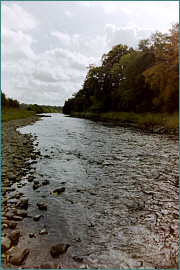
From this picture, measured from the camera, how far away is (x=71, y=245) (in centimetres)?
416

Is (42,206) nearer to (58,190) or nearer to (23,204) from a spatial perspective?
(23,204)

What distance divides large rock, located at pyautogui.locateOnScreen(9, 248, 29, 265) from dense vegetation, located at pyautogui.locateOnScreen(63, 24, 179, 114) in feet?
113

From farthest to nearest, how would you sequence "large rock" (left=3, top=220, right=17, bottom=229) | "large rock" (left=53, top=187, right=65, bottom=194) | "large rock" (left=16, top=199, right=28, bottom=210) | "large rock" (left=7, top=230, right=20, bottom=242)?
1. "large rock" (left=53, top=187, right=65, bottom=194)
2. "large rock" (left=16, top=199, right=28, bottom=210)
3. "large rock" (left=3, top=220, right=17, bottom=229)
4. "large rock" (left=7, top=230, right=20, bottom=242)

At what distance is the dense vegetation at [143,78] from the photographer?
33.5 metres

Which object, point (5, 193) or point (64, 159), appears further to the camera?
point (64, 159)

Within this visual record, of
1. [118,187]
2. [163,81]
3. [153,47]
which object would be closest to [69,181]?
[118,187]

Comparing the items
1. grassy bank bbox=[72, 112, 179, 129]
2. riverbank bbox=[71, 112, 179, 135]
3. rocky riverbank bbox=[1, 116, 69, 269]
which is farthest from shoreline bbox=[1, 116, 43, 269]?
grassy bank bbox=[72, 112, 179, 129]

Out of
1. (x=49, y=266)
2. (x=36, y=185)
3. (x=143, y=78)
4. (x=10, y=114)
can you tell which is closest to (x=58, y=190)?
(x=36, y=185)

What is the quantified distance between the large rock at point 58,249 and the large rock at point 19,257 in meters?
0.51

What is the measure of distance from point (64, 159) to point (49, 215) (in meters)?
6.10

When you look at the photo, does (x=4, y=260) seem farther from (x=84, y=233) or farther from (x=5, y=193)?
(x=5, y=193)

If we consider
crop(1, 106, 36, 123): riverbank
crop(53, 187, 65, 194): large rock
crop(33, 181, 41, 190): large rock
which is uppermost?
crop(1, 106, 36, 123): riverbank

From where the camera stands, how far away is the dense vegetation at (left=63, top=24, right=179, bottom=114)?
110 feet

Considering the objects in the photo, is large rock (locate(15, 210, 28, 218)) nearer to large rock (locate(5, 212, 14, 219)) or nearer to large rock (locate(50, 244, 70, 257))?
large rock (locate(5, 212, 14, 219))
